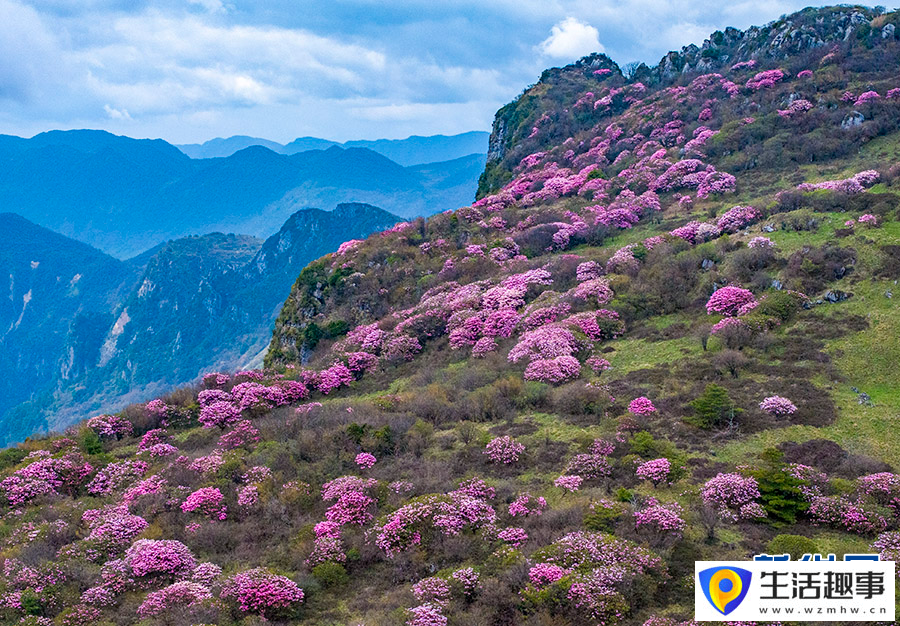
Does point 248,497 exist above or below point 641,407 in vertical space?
below

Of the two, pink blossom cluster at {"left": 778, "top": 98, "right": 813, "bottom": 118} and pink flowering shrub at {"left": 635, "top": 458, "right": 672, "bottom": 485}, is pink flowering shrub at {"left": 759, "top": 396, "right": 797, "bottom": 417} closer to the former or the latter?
pink flowering shrub at {"left": 635, "top": 458, "right": 672, "bottom": 485}

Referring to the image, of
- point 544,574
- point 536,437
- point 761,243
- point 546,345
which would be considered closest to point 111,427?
point 536,437

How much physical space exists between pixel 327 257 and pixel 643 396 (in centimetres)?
3684

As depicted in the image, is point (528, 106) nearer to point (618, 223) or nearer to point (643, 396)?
point (618, 223)

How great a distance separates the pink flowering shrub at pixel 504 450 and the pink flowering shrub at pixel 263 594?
7965mm

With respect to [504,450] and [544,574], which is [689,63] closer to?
[504,450]

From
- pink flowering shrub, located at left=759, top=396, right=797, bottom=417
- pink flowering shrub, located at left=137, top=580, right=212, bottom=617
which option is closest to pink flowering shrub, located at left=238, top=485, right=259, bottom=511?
pink flowering shrub, located at left=137, top=580, right=212, bottom=617

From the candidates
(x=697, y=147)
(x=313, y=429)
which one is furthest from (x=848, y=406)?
(x=697, y=147)

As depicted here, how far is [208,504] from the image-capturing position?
18.6 meters

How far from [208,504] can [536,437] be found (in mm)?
11432

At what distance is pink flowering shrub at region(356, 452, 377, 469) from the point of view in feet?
66.9

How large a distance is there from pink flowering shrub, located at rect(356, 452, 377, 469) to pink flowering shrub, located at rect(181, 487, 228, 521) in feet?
15.1

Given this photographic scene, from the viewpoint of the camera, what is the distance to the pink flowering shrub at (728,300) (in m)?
26.5

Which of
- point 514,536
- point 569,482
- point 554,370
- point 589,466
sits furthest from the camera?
point 554,370
